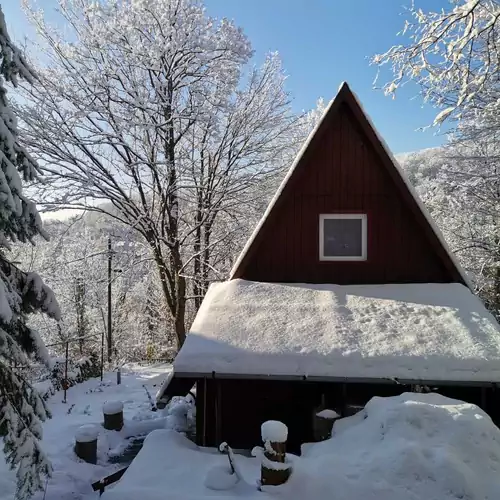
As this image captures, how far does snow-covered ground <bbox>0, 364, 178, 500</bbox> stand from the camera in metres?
5.73

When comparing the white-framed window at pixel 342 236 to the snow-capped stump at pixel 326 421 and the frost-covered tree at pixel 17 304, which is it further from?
the frost-covered tree at pixel 17 304

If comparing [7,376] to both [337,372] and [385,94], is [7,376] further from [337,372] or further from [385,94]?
[385,94]

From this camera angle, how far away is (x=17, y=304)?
407cm

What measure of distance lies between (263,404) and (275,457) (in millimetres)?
2727

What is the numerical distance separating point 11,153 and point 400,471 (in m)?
4.64

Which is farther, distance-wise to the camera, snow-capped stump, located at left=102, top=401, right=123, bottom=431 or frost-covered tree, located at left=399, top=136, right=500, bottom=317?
frost-covered tree, located at left=399, top=136, right=500, bottom=317

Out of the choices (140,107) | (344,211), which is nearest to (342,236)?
(344,211)

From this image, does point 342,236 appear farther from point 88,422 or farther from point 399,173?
point 88,422

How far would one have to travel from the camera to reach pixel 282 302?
656cm

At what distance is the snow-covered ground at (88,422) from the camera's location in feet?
18.8

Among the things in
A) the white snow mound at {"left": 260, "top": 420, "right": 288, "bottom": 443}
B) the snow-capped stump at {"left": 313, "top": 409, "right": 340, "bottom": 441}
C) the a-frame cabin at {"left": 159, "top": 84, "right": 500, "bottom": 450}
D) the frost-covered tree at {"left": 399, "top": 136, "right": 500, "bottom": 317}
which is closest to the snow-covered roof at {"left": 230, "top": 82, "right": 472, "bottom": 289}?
the a-frame cabin at {"left": 159, "top": 84, "right": 500, "bottom": 450}

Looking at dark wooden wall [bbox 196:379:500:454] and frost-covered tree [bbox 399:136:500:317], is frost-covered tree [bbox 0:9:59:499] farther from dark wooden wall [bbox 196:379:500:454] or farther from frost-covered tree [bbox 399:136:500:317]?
frost-covered tree [bbox 399:136:500:317]

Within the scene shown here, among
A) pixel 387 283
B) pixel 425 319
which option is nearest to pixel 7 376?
pixel 425 319

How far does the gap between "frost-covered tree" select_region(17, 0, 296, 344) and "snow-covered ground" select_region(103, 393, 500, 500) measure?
8054 mm
